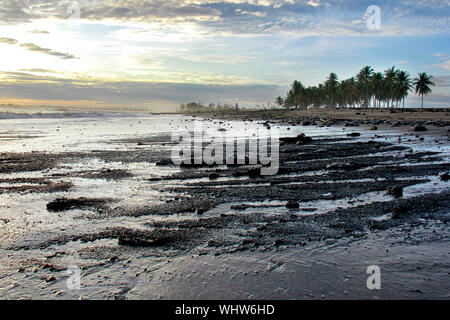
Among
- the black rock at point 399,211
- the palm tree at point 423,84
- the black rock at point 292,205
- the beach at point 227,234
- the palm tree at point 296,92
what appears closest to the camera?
the beach at point 227,234

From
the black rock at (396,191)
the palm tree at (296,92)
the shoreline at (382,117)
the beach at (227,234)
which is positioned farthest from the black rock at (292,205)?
the palm tree at (296,92)

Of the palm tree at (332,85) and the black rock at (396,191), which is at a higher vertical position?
the palm tree at (332,85)

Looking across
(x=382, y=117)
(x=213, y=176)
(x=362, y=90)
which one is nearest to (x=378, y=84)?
(x=362, y=90)

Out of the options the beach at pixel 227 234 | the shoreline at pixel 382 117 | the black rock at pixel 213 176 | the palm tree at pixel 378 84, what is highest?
the palm tree at pixel 378 84

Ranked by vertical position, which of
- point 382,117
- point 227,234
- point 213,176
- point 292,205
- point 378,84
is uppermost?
point 378,84

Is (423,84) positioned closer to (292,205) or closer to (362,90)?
(362,90)

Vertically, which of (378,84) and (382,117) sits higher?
(378,84)

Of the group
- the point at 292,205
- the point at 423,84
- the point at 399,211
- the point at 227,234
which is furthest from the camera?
the point at 423,84

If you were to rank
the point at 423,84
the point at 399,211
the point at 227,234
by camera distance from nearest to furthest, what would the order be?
the point at 227,234, the point at 399,211, the point at 423,84

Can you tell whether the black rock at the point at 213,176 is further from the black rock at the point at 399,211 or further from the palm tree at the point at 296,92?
the palm tree at the point at 296,92

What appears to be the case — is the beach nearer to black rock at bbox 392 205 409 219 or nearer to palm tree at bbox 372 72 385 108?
black rock at bbox 392 205 409 219

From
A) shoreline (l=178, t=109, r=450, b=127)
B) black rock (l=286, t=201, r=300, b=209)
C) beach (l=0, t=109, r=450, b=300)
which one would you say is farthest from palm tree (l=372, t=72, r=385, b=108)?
black rock (l=286, t=201, r=300, b=209)

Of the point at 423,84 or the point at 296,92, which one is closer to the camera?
the point at 423,84
